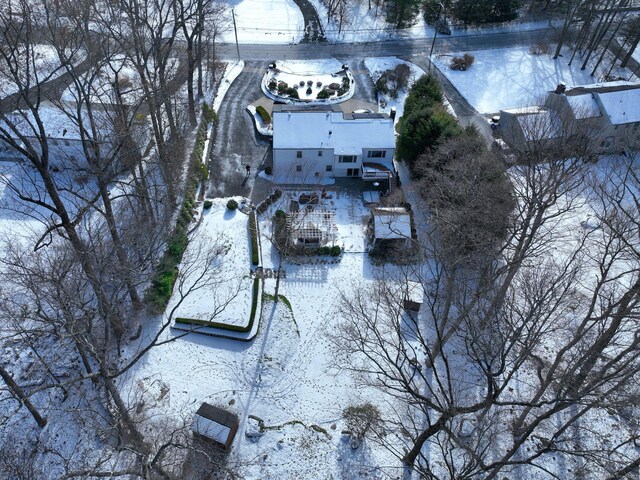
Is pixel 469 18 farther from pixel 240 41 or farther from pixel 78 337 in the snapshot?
pixel 78 337

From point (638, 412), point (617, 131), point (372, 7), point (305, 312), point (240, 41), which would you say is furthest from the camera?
point (372, 7)

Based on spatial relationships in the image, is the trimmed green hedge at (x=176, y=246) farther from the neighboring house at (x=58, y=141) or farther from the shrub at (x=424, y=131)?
the shrub at (x=424, y=131)

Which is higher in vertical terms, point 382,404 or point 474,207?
point 474,207

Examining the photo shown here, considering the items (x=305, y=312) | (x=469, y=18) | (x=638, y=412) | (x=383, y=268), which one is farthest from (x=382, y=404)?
(x=469, y=18)

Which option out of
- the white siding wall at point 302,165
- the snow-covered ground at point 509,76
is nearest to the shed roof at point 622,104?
the snow-covered ground at point 509,76

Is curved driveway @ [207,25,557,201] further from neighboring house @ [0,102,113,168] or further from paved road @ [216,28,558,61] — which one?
neighboring house @ [0,102,113,168]

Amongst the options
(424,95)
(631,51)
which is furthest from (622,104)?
(424,95)
